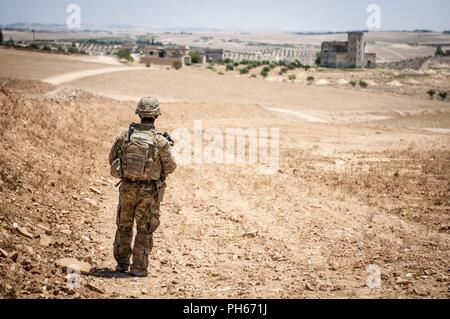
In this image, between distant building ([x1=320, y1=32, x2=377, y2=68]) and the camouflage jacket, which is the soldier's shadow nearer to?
the camouflage jacket

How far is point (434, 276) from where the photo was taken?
18.6ft

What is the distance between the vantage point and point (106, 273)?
5.61 m

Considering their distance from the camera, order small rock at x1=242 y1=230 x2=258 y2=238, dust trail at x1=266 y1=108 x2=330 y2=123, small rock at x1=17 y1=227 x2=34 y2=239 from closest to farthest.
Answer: small rock at x1=17 y1=227 x2=34 y2=239, small rock at x1=242 y1=230 x2=258 y2=238, dust trail at x1=266 y1=108 x2=330 y2=123

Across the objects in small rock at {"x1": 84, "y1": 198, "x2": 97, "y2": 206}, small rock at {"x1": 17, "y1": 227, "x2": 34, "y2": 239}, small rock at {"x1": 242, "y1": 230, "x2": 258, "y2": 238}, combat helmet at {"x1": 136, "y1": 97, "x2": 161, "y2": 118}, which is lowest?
small rock at {"x1": 242, "y1": 230, "x2": 258, "y2": 238}

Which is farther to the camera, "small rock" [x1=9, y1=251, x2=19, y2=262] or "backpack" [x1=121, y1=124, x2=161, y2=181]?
"backpack" [x1=121, y1=124, x2=161, y2=181]

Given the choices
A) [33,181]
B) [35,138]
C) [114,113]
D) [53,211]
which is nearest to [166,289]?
[53,211]

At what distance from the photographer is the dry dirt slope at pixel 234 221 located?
5.36 meters

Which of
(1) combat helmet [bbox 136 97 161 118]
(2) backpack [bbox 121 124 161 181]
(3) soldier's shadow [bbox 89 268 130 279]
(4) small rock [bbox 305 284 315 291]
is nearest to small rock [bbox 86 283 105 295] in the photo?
(3) soldier's shadow [bbox 89 268 130 279]

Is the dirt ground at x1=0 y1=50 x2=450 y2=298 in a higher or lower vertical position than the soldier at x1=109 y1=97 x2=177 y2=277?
lower

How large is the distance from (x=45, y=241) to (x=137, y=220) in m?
1.48

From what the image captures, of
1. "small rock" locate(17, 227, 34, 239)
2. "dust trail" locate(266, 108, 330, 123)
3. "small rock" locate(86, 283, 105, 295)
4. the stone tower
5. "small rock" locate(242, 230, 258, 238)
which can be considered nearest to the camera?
"small rock" locate(86, 283, 105, 295)

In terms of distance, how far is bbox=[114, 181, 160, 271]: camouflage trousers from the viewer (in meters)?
5.54
